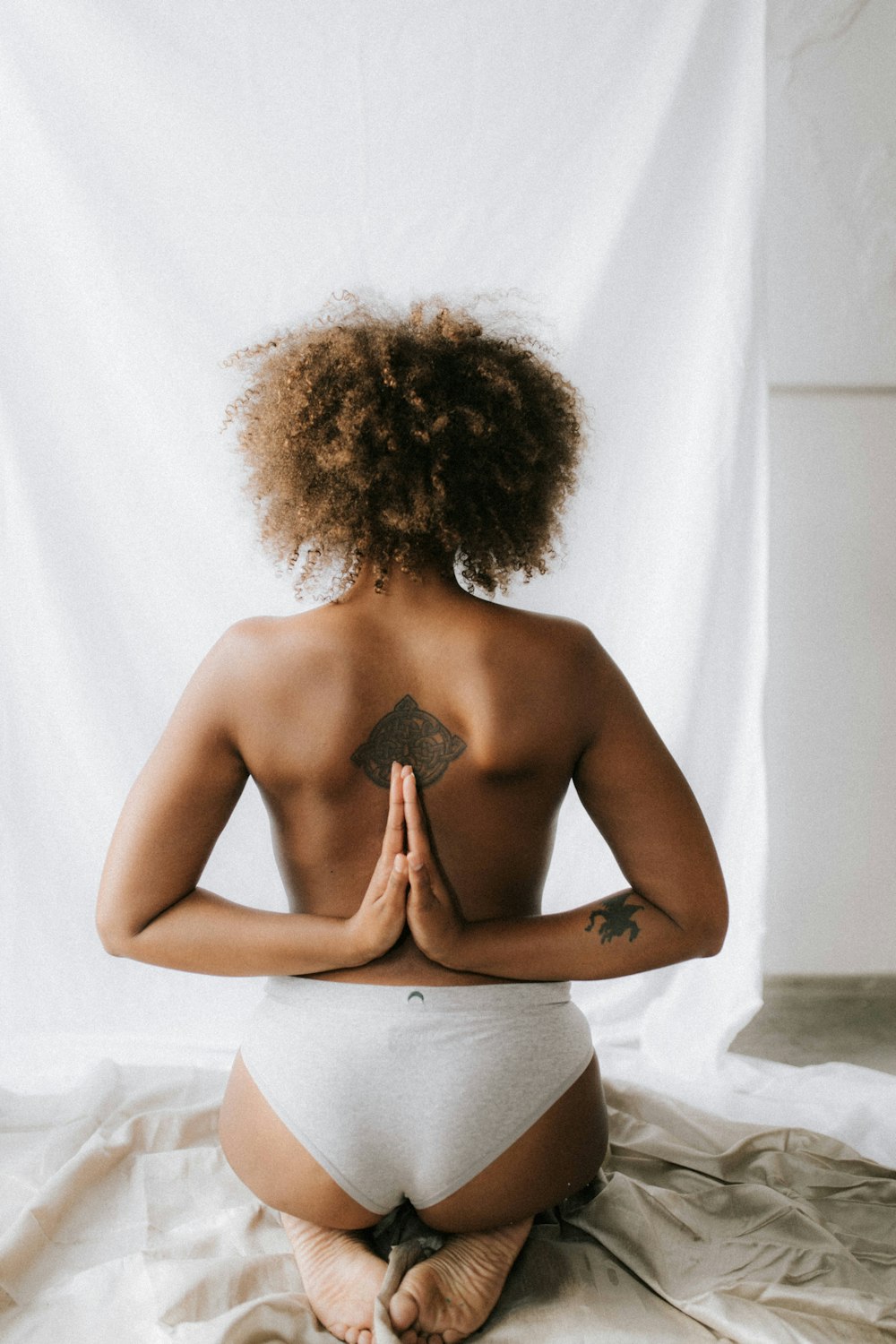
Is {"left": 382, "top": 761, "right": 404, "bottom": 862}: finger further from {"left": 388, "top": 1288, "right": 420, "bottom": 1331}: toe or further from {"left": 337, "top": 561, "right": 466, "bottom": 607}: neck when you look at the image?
{"left": 388, "top": 1288, "right": 420, "bottom": 1331}: toe

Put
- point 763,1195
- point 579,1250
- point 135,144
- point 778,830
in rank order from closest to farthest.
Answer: point 579,1250
point 763,1195
point 135,144
point 778,830

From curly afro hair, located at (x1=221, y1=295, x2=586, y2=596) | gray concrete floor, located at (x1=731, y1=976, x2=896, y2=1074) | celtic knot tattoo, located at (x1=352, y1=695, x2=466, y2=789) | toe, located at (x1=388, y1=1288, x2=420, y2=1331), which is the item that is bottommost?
gray concrete floor, located at (x1=731, y1=976, x2=896, y2=1074)

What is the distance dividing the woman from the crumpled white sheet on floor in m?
0.10

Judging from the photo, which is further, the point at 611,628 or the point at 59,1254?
the point at 611,628

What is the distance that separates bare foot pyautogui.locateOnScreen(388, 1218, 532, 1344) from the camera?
1092 mm

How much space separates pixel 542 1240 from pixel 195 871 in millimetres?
589

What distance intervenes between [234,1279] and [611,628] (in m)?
1.29

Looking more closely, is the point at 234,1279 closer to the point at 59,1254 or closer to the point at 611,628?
the point at 59,1254

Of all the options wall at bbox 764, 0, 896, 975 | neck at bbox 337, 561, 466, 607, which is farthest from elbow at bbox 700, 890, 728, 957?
wall at bbox 764, 0, 896, 975

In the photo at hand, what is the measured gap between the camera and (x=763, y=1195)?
4.77ft

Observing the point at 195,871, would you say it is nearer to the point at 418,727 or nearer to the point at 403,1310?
the point at 418,727

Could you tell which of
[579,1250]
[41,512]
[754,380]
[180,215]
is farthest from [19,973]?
[754,380]

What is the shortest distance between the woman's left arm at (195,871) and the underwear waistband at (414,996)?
0.03 metres

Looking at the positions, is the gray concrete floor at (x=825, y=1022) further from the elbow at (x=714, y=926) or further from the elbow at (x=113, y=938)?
the elbow at (x=113, y=938)
